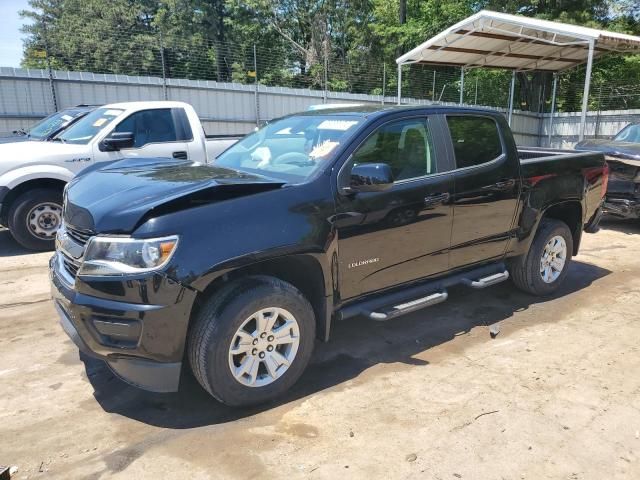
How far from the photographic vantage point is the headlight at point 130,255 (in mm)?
2719

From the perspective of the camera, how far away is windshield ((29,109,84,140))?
7.42 m

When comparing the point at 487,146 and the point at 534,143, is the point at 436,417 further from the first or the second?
the point at 534,143

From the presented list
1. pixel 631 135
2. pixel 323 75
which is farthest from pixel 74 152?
pixel 323 75

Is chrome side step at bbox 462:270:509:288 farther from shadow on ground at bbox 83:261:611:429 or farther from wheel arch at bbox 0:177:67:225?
wheel arch at bbox 0:177:67:225

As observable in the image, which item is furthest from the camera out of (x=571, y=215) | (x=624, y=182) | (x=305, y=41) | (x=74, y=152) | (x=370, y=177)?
(x=305, y=41)

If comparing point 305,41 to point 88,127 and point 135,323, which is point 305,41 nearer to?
point 88,127

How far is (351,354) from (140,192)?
1994 mm

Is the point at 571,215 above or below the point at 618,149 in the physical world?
below

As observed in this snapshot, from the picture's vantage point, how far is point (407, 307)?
3773 millimetres

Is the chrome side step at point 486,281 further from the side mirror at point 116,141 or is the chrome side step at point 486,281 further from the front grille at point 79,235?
the side mirror at point 116,141

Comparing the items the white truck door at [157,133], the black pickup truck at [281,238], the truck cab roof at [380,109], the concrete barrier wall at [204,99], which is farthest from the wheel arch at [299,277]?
the concrete barrier wall at [204,99]

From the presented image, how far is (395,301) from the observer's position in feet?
12.6

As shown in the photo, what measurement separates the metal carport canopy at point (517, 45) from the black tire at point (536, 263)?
822 centimetres

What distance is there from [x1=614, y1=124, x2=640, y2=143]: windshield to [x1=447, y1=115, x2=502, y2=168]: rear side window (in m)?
6.04
